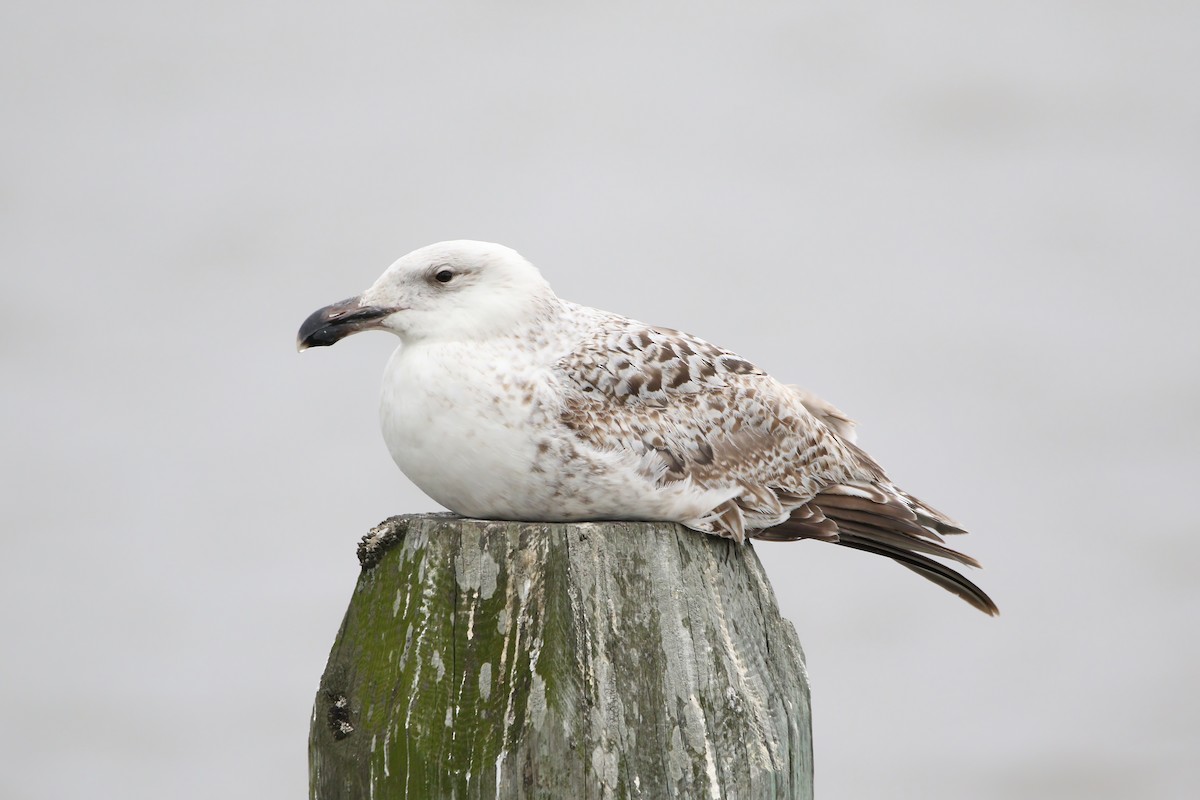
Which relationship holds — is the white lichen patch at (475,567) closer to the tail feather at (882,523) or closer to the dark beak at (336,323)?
the dark beak at (336,323)

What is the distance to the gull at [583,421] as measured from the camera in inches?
116

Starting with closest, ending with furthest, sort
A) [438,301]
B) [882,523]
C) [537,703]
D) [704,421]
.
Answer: [537,703] → [438,301] → [704,421] → [882,523]

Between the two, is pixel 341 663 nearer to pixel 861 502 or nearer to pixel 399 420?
pixel 399 420

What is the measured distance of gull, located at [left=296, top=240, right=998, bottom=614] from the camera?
2.95 m

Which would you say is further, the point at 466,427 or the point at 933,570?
the point at 933,570

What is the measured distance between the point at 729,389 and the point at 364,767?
4.43 ft

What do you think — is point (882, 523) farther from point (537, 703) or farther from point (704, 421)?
point (537, 703)

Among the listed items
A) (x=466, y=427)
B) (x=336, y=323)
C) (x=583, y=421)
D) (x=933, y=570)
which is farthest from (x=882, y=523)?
(x=336, y=323)

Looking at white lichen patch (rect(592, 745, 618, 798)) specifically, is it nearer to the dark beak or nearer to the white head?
the white head

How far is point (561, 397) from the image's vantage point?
3.05m

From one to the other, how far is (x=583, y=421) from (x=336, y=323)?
26.1 inches

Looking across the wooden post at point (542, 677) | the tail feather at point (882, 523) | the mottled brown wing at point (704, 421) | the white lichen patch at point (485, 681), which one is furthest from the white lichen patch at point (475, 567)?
the tail feather at point (882, 523)

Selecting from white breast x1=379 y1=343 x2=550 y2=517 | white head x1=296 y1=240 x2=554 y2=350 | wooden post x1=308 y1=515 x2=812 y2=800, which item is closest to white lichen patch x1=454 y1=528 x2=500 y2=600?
wooden post x1=308 y1=515 x2=812 y2=800

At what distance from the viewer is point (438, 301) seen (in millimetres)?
3178
